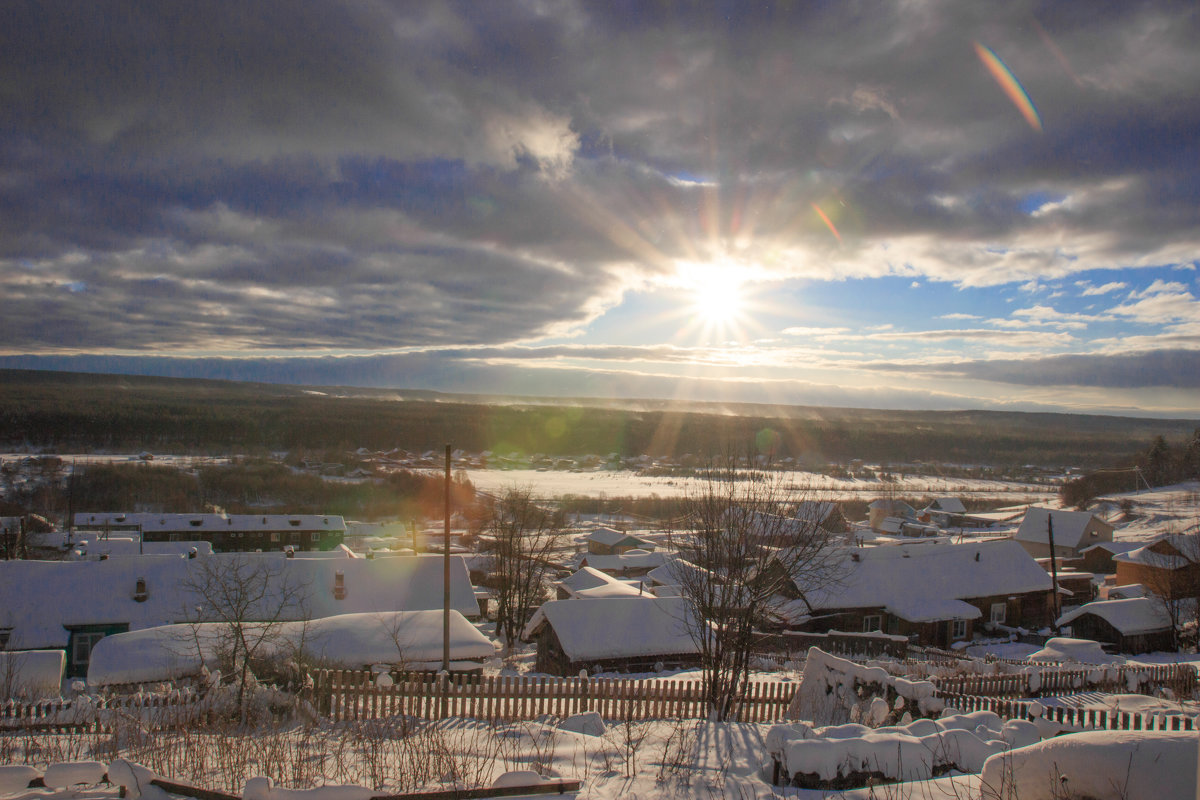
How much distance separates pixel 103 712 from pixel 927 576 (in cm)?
3048

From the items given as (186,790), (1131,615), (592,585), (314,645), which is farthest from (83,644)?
(1131,615)

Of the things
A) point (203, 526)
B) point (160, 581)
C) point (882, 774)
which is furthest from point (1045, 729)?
point (203, 526)

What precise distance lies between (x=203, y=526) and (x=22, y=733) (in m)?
49.5

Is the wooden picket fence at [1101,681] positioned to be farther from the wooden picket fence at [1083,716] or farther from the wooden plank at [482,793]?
→ the wooden plank at [482,793]

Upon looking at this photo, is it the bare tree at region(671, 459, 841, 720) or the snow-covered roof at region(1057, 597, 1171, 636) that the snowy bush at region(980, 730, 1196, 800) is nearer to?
the bare tree at region(671, 459, 841, 720)

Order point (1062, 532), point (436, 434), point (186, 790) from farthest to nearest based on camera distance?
1. point (436, 434)
2. point (1062, 532)
3. point (186, 790)

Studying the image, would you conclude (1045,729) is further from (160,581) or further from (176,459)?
(176,459)

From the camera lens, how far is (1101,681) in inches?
596

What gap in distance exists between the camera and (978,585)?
30.6 meters

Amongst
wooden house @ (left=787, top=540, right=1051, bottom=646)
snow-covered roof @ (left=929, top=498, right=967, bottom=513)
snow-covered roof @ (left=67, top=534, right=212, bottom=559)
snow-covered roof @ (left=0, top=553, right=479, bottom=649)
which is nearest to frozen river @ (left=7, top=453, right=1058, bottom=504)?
snow-covered roof @ (left=929, top=498, right=967, bottom=513)

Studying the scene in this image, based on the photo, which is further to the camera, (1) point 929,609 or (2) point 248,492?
(2) point 248,492

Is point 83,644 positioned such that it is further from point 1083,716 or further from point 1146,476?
point 1146,476

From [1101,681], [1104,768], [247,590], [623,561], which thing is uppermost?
[1104,768]

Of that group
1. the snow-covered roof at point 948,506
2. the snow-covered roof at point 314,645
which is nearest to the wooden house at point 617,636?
the snow-covered roof at point 314,645
